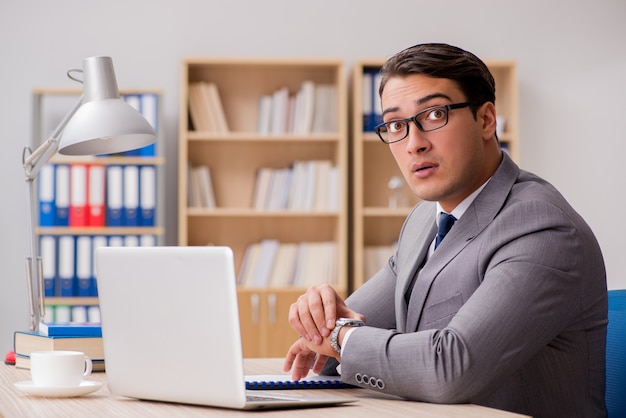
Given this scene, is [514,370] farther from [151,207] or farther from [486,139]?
[151,207]

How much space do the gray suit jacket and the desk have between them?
0.04 m

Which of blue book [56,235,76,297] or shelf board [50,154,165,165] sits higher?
shelf board [50,154,165,165]

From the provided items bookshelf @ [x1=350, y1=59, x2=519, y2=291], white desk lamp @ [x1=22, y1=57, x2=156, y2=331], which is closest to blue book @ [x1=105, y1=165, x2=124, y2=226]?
bookshelf @ [x1=350, y1=59, x2=519, y2=291]

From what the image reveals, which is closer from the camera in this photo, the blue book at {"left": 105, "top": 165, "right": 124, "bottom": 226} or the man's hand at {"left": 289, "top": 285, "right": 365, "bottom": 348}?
the man's hand at {"left": 289, "top": 285, "right": 365, "bottom": 348}

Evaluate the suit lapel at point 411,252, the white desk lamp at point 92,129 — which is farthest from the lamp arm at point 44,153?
the suit lapel at point 411,252

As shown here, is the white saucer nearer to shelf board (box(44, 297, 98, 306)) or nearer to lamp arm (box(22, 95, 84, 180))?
lamp arm (box(22, 95, 84, 180))

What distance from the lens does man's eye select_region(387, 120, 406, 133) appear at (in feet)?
5.49

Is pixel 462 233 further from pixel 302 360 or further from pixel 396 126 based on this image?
pixel 302 360

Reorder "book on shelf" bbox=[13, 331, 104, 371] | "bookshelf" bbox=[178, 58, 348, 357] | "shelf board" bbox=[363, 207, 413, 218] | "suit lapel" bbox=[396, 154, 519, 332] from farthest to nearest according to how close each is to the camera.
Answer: "shelf board" bbox=[363, 207, 413, 218], "bookshelf" bbox=[178, 58, 348, 357], "book on shelf" bbox=[13, 331, 104, 371], "suit lapel" bbox=[396, 154, 519, 332]

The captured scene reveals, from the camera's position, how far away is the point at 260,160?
477cm

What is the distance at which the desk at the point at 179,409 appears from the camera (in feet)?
3.88

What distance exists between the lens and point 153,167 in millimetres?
4406

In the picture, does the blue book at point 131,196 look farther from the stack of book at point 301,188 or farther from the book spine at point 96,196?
the stack of book at point 301,188

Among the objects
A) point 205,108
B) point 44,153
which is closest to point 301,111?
point 205,108
